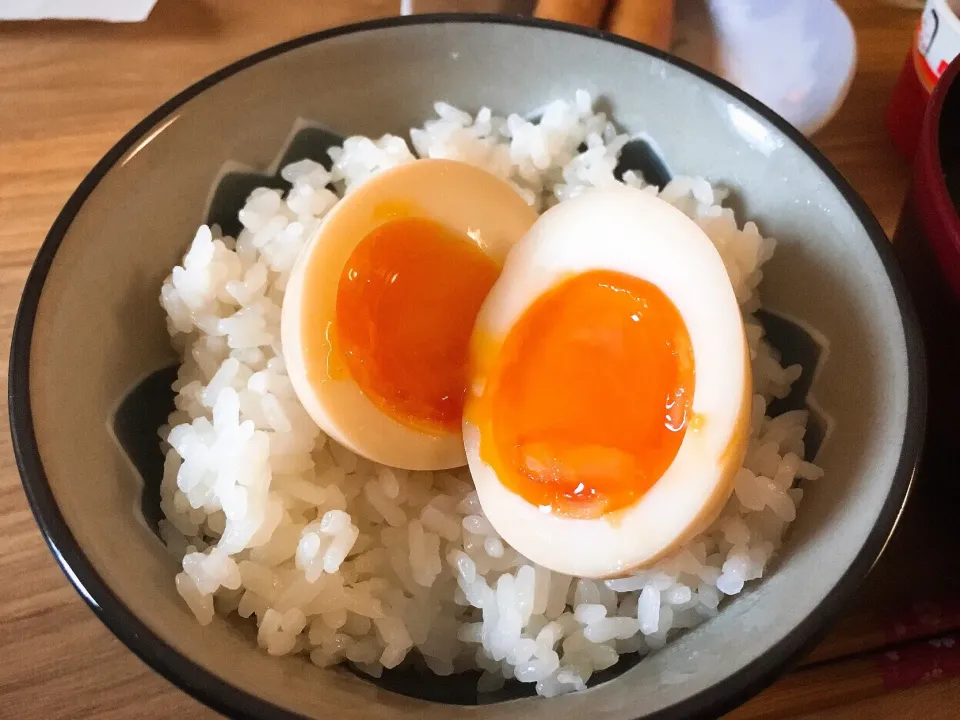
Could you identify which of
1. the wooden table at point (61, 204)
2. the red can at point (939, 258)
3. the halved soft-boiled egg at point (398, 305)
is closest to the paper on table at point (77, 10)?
the wooden table at point (61, 204)

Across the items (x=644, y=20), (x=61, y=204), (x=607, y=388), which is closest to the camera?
(x=607, y=388)

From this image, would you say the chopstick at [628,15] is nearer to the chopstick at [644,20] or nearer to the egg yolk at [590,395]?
the chopstick at [644,20]

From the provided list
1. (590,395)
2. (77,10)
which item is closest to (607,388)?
(590,395)

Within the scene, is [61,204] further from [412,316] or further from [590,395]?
[590,395]

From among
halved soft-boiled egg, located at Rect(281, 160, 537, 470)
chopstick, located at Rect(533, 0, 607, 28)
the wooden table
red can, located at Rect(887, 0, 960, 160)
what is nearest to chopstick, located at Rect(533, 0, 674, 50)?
chopstick, located at Rect(533, 0, 607, 28)

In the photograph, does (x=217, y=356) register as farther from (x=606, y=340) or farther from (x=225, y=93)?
(x=606, y=340)

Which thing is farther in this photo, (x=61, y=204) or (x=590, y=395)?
(x=61, y=204)
